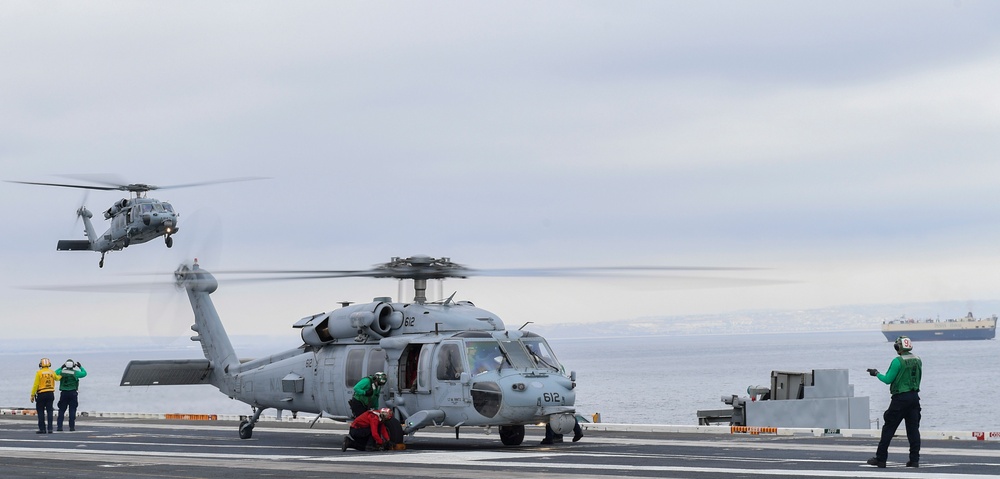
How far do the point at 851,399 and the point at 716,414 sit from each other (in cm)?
334

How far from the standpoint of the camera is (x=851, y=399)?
1077 inches

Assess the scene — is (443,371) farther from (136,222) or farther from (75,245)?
(75,245)

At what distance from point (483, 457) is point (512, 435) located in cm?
281

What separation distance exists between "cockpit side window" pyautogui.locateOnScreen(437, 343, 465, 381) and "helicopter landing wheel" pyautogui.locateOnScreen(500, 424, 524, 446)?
1.34m

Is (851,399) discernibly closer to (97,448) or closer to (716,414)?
(716,414)

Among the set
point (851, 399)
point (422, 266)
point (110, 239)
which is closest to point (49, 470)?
point (422, 266)

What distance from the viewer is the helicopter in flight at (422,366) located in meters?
19.8

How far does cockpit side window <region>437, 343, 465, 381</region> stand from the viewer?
20.4 meters

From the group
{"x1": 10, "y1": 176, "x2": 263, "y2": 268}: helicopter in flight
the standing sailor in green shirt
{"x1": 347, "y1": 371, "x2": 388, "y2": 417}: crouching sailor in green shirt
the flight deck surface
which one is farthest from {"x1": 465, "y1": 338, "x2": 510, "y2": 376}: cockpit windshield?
{"x1": 10, "y1": 176, "x2": 263, "y2": 268}: helicopter in flight

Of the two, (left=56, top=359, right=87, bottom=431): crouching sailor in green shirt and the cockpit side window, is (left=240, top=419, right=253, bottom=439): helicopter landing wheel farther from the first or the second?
the cockpit side window

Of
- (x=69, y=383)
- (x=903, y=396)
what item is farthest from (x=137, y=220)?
(x=903, y=396)

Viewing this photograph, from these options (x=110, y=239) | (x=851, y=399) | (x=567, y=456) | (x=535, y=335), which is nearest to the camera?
(x=567, y=456)

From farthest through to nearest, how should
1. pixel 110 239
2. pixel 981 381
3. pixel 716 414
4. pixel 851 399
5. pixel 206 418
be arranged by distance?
1. pixel 981 381
2. pixel 110 239
3. pixel 206 418
4. pixel 716 414
5. pixel 851 399

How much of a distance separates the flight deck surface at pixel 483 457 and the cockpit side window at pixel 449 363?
4.20ft
